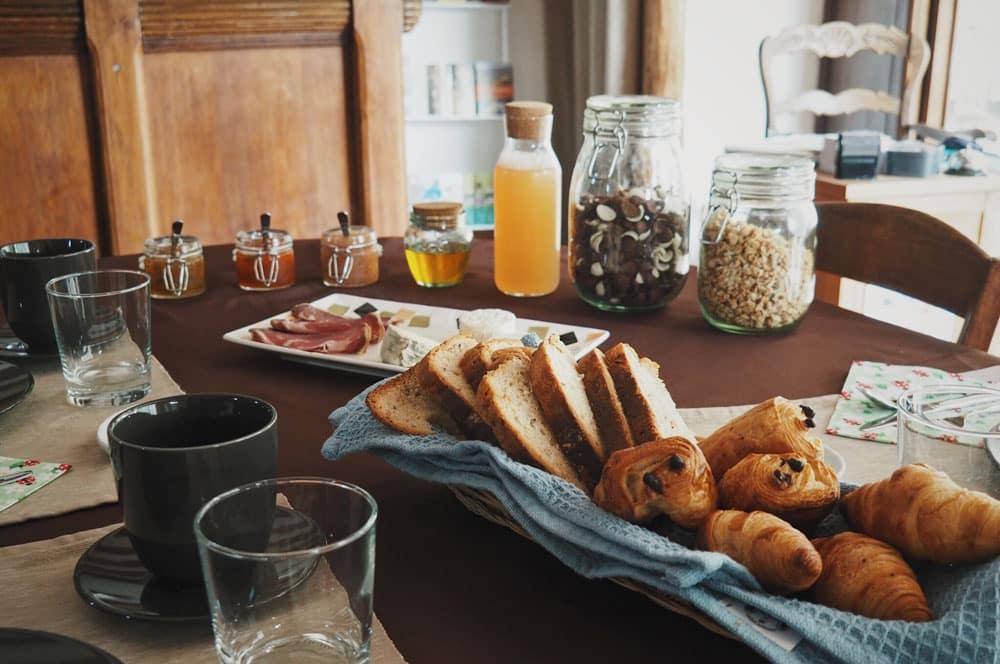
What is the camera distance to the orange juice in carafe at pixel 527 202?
1.55 m

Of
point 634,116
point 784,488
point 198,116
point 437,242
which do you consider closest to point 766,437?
point 784,488

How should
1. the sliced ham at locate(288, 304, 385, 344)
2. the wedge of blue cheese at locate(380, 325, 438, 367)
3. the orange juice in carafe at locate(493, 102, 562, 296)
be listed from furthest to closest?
1. the orange juice in carafe at locate(493, 102, 562, 296)
2. the sliced ham at locate(288, 304, 385, 344)
3. the wedge of blue cheese at locate(380, 325, 438, 367)

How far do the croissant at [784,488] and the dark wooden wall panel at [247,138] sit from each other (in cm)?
229

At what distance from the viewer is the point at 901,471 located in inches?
26.4

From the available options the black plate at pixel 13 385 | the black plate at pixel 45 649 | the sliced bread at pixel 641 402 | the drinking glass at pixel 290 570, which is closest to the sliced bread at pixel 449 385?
the sliced bread at pixel 641 402

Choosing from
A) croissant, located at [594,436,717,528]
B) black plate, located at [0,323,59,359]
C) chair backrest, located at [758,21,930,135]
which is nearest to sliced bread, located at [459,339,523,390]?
croissant, located at [594,436,717,528]

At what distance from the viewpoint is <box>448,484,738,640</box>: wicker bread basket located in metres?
0.65

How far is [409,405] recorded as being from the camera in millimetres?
887

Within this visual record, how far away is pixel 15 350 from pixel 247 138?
1585 mm

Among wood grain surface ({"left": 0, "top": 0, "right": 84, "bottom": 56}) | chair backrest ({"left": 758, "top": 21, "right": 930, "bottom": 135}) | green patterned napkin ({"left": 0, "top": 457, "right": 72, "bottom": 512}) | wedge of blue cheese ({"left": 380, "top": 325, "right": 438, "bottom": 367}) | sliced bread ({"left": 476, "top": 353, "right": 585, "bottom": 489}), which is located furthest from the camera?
chair backrest ({"left": 758, "top": 21, "right": 930, "bottom": 135})

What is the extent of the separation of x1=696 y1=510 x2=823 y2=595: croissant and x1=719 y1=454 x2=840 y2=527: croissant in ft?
0.05

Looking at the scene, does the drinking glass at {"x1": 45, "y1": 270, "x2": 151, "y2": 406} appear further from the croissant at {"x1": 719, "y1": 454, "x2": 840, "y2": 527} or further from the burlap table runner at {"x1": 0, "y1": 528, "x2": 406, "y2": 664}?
the croissant at {"x1": 719, "y1": 454, "x2": 840, "y2": 527}

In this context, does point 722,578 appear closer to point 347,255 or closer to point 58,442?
point 58,442

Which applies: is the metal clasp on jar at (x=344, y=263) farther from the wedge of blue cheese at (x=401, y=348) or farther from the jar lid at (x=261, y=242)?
Result: the wedge of blue cheese at (x=401, y=348)
